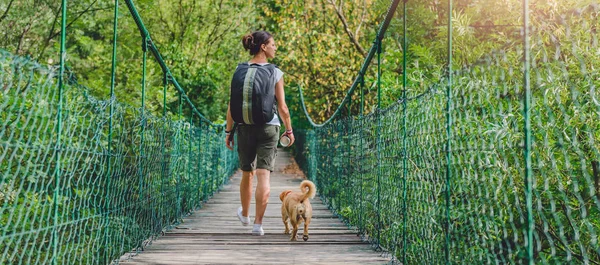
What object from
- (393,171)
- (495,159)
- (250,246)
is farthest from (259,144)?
(495,159)

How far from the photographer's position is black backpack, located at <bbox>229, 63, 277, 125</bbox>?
3740mm

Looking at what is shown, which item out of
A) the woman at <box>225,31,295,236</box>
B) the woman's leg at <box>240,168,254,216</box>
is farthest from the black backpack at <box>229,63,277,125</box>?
the woman's leg at <box>240,168,254,216</box>

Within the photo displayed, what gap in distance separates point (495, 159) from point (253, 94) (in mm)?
1945

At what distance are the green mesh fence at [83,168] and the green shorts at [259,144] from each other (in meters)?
0.46

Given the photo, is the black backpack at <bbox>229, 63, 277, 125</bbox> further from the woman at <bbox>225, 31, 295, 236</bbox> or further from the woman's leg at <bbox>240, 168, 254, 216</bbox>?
the woman's leg at <bbox>240, 168, 254, 216</bbox>

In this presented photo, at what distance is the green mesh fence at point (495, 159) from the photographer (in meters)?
1.70

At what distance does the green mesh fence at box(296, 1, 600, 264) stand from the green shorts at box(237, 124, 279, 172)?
58cm

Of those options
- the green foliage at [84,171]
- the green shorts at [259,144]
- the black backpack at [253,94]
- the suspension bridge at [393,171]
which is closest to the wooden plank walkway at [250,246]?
the suspension bridge at [393,171]

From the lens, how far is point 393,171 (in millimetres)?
3193

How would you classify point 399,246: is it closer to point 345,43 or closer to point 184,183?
point 184,183

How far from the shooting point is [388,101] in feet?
21.1

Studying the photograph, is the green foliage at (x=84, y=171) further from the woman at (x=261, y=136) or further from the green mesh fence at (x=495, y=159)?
the green mesh fence at (x=495, y=159)

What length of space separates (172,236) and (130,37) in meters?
8.54

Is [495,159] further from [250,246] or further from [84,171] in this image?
[250,246]
